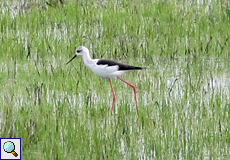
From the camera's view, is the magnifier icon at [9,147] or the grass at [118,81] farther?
the grass at [118,81]

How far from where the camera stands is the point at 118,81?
7.53 meters

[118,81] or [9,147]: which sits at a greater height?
[118,81]

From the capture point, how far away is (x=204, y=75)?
24.8 feet

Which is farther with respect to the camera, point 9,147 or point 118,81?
point 118,81

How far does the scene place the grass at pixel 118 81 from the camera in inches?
206

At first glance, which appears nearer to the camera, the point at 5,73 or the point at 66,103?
the point at 66,103

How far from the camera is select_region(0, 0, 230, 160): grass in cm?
524

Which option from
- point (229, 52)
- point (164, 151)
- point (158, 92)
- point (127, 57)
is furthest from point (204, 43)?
point (164, 151)

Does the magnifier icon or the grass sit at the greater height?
the grass

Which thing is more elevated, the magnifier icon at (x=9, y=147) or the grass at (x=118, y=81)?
the grass at (x=118, y=81)

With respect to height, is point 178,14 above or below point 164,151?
above

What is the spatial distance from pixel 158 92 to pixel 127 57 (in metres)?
1.56

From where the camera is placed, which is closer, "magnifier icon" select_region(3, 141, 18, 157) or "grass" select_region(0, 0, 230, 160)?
"magnifier icon" select_region(3, 141, 18, 157)

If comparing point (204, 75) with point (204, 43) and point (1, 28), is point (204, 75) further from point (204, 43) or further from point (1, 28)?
point (1, 28)
